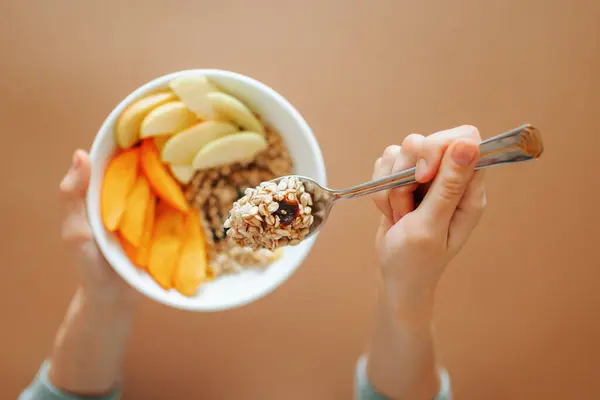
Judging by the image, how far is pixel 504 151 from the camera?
1.64 feet

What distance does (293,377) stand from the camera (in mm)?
1024

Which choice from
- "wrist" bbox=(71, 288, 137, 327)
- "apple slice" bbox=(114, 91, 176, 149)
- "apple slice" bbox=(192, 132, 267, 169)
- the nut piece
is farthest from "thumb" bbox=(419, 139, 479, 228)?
"wrist" bbox=(71, 288, 137, 327)

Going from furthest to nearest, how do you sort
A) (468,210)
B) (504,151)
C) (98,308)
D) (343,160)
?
(343,160) → (98,308) → (468,210) → (504,151)

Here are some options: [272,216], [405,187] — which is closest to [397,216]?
[405,187]

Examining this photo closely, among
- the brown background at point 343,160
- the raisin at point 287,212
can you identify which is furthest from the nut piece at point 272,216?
the brown background at point 343,160

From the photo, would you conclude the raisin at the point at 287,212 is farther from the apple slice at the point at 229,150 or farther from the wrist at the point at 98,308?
the wrist at the point at 98,308

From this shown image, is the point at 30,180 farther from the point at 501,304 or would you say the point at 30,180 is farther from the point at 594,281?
the point at 594,281

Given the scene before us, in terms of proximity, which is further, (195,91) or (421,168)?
(195,91)

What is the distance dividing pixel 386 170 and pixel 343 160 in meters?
0.30

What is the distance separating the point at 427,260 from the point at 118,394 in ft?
1.86

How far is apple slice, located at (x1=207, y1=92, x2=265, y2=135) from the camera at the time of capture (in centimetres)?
77

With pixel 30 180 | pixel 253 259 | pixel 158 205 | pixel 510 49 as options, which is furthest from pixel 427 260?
pixel 30 180

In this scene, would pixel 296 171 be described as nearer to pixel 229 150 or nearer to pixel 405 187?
pixel 229 150

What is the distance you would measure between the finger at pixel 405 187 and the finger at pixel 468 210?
0.19 ft
